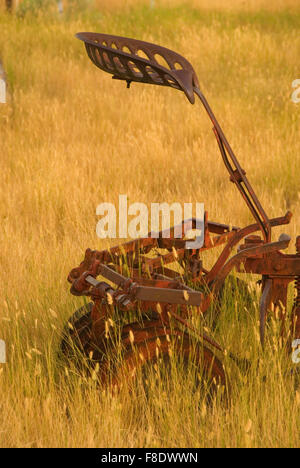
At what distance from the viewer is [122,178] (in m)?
4.99

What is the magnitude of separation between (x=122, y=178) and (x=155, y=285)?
268cm

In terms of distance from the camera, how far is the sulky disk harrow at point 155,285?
2.31 meters

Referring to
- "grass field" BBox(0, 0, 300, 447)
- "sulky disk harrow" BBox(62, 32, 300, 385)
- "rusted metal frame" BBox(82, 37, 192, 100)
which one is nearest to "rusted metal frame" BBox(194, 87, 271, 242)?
"sulky disk harrow" BBox(62, 32, 300, 385)

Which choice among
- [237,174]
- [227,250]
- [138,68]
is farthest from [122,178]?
[138,68]

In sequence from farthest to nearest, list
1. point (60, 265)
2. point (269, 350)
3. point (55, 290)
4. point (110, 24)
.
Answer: point (110, 24) < point (60, 265) < point (55, 290) < point (269, 350)

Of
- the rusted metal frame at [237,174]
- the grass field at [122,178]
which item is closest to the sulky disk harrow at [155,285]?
the rusted metal frame at [237,174]

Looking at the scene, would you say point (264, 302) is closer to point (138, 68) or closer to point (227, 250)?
point (227, 250)

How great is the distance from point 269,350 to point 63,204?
230cm

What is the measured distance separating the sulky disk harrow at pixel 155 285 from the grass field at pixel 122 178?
12 centimetres

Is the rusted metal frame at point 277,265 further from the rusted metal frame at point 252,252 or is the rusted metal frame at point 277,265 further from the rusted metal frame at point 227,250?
the rusted metal frame at point 227,250

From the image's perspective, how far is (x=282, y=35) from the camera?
9.92 meters

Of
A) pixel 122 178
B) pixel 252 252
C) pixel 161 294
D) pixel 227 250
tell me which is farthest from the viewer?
pixel 122 178
